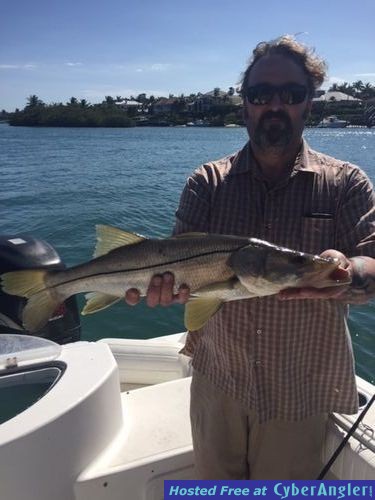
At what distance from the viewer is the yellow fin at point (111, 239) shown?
293 centimetres

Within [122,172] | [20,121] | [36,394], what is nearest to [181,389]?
[36,394]

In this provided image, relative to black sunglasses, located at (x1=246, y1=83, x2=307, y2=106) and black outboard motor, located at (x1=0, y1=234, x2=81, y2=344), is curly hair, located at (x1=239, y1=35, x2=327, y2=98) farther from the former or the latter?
black outboard motor, located at (x1=0, y1=234, x2=81, y2=344)

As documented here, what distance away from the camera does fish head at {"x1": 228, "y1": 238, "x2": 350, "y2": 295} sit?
2.37 m

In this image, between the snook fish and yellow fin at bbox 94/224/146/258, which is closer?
the snook fish

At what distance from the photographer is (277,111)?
2.78m

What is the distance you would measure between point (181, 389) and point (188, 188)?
1881 millimetres

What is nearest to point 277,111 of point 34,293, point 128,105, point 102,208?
point 34,293

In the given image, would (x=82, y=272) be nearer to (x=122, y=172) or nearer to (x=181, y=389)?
(x=181, y=389)

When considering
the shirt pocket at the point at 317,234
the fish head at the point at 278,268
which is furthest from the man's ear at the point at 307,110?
the fish head at the point at 278,268

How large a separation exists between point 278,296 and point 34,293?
1534mm

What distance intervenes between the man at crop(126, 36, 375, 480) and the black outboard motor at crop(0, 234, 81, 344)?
224 centimetres

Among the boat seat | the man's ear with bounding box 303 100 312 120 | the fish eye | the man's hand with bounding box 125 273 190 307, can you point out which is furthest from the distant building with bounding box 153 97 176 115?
the fish eye

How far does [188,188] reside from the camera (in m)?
2.95

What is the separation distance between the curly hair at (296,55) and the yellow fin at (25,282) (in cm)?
169
